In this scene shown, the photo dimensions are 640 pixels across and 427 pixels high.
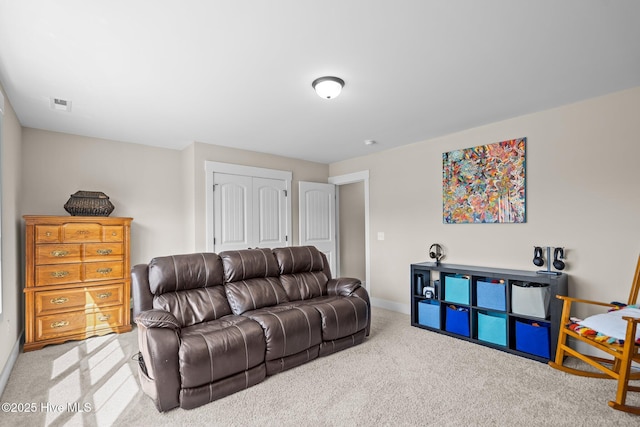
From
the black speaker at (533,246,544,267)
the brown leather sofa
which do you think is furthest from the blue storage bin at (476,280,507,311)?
the brown leather sofa

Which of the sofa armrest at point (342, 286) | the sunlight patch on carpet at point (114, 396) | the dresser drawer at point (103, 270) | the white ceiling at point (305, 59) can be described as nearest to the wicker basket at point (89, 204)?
the dresser drawer at point (103, 270)

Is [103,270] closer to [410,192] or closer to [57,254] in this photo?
[57,254]

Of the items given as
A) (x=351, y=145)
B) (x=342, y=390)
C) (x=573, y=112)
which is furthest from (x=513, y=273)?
(x=351, y=145)

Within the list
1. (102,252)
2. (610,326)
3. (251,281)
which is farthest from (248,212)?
(610,326)

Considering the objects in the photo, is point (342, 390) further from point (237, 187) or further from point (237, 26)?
point (237, 187)

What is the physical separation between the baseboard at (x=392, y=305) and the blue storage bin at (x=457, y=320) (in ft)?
2.98

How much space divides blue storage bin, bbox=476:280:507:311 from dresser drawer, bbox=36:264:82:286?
14.3 feet

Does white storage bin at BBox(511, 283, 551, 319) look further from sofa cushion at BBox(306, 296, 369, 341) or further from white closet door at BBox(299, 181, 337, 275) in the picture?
white closet door at BBox(299, 181, 337, 275)

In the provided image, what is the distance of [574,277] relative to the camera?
3133 millimetres

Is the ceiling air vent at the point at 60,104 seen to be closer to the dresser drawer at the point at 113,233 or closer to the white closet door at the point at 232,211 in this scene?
the dresser drawer at the point at 113,233

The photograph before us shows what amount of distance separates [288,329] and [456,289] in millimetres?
2033

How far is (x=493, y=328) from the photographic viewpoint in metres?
3.33

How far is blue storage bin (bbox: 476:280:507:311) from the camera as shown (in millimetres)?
3301

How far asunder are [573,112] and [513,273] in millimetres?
1657
